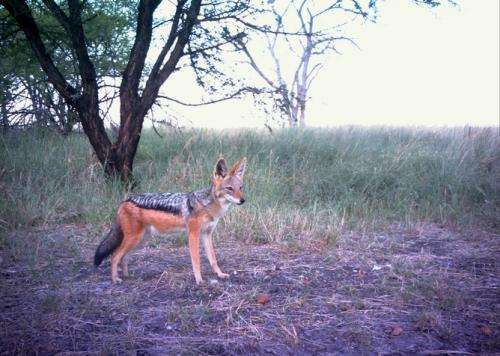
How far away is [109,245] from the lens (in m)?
6.18

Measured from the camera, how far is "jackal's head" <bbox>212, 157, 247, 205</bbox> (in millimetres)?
6207

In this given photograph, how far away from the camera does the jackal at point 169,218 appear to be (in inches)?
241

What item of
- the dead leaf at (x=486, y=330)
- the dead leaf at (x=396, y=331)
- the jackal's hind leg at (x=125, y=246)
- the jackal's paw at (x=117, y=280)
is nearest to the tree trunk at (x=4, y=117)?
the jackal's hind leg at (x=125, y=246)

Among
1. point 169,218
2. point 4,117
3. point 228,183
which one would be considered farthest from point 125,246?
point 4,117

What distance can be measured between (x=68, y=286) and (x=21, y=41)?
7963mm

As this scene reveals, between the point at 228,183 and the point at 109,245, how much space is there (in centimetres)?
161

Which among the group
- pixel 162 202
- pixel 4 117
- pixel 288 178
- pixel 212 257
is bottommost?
pixel 212 257

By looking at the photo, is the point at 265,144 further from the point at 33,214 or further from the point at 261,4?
the point at 33,214

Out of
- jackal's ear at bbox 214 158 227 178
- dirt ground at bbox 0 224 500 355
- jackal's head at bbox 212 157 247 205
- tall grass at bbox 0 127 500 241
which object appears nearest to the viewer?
dirt ground at bbox 0 224 500 355

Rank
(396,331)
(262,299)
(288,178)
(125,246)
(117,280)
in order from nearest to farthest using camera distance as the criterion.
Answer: (396,331)
(262,299)
(117,280)
(125,246)
(288,178)

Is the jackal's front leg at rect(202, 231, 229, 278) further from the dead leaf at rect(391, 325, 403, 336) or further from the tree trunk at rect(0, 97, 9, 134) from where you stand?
the tree trunk at rect(0, 97, 9, 134)

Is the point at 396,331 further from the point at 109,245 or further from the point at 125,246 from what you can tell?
the point at 109,245

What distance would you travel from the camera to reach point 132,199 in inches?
250

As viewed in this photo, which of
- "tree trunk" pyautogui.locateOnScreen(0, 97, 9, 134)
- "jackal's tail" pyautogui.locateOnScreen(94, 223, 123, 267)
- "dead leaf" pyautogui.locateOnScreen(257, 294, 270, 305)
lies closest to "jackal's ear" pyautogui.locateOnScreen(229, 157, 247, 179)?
"jackal's tail" pyautogui.locateOnScreen(94, 223, 123, 267)
